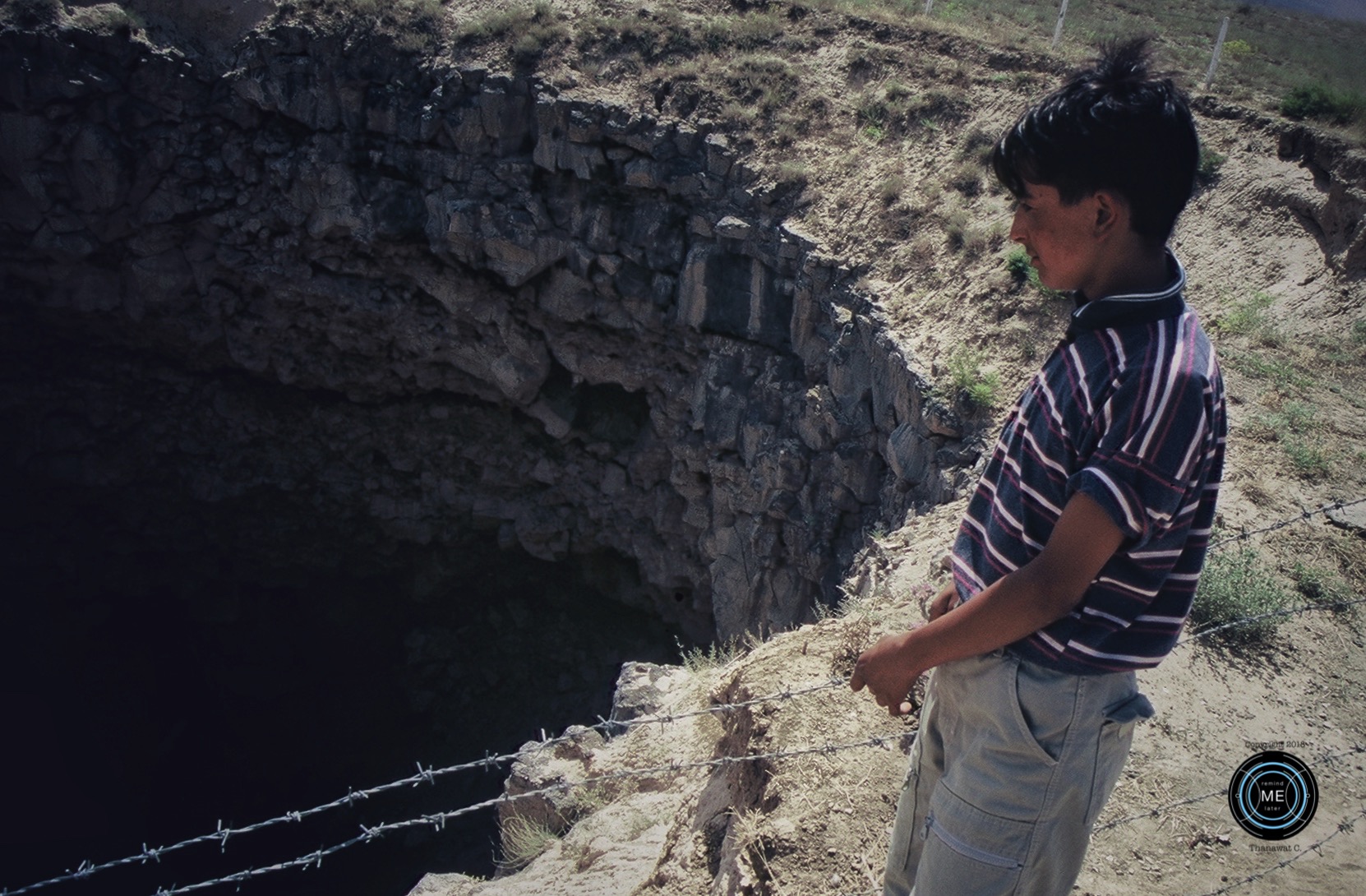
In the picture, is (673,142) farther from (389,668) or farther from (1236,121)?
(389,668)

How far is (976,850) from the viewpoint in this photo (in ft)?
6.50

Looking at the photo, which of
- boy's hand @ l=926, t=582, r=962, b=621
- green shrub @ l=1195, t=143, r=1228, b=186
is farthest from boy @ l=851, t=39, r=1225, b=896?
green shrub @ l=1195, t=143, r=1228, b=186

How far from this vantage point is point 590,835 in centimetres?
518

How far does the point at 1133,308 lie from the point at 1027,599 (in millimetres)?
596

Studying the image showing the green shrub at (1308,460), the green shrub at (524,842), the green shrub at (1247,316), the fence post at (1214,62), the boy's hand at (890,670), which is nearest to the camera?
the boy's hand at (890,670)

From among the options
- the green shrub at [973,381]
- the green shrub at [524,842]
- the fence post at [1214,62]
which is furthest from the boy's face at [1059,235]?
the fence post at [1214,62]

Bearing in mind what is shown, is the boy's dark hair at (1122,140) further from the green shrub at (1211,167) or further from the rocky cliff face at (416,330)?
the green shrub at (1211,167)

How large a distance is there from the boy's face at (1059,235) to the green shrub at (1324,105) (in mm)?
10258

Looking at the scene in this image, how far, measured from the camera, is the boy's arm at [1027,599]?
1769mm

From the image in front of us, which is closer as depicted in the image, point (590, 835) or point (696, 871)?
point (696, 871)

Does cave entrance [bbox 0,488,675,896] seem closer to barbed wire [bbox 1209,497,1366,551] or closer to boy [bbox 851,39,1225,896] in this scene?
barbed wire [bbox 1209,497,1366,551]

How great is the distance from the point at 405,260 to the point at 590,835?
9.43 metres

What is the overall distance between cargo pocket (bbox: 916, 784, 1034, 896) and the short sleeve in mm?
684

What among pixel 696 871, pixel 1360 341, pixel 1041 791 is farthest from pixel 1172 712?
pixel 1360 341
